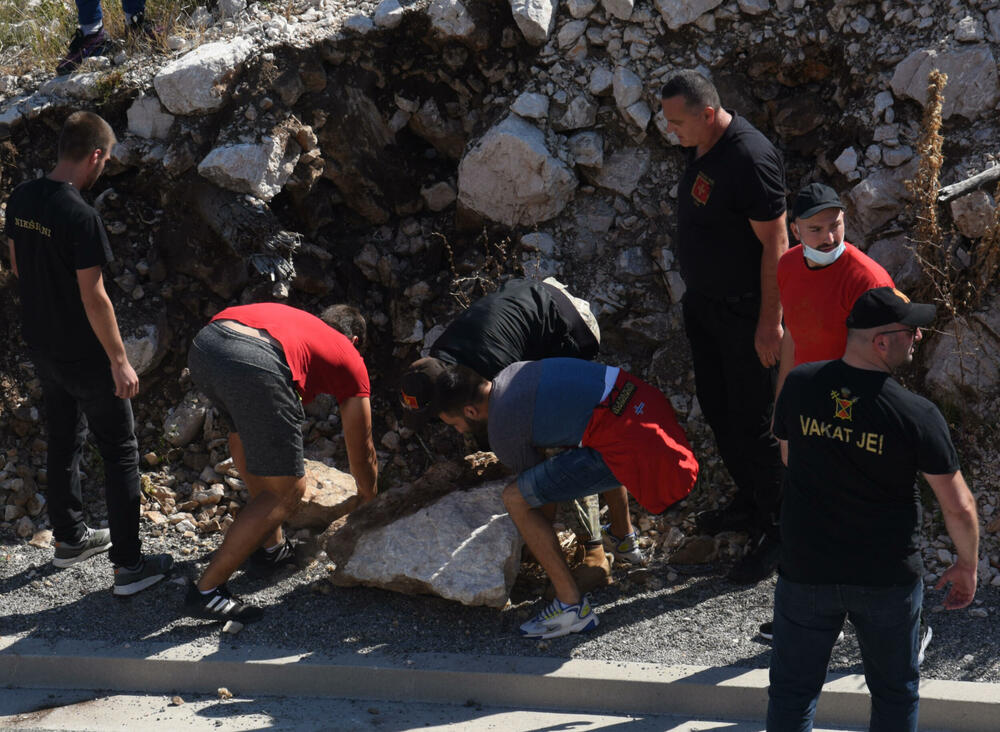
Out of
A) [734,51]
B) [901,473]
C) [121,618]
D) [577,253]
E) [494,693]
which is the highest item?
[734,51]

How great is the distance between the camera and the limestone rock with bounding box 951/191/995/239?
16.6 ft

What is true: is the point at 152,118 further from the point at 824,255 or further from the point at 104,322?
the point at 824,255

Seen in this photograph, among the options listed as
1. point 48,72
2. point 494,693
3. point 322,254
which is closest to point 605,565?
point 494,693

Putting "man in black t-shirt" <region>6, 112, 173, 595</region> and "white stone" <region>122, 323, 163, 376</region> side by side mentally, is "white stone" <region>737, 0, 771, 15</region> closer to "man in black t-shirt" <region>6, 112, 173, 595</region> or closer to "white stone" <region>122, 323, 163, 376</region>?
"man in black t-shirt" <region>6, 112, 173, 595</region>

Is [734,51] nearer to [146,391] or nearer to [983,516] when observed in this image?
[983,516]

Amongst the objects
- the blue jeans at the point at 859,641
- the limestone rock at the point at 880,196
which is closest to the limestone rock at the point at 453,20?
the limestone rock at the point at 880,196

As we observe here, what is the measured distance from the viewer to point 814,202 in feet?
12.4

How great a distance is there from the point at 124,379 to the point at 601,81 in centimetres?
322

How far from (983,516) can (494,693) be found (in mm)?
2492

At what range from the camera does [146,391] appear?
19.6ft

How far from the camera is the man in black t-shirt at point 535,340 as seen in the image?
441cm

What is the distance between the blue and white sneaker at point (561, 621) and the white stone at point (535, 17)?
11.3 feet

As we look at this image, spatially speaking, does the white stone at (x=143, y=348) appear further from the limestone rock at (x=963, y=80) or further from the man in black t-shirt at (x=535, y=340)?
the limestone rock at (x=963, y=80)

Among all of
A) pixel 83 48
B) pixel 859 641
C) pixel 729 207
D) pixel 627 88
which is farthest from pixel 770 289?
pixel 83 48
